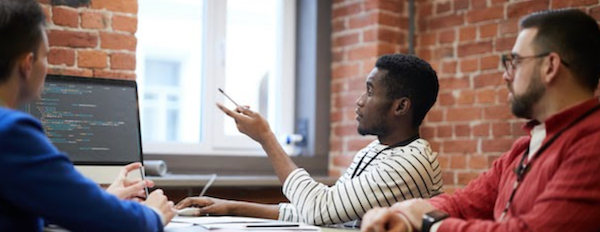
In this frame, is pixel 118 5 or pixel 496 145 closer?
pixel 118 5

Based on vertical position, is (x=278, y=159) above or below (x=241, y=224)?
above

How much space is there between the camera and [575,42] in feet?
4.88

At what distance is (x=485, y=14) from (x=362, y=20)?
1.96 feet

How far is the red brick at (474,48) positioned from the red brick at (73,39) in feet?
5.28

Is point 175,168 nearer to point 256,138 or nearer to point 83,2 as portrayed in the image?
point 83,2

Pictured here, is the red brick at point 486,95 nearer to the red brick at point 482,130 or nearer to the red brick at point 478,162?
the red brick at point 482,130

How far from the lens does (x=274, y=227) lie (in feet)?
5.55

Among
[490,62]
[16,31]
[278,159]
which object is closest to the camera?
[16,31]

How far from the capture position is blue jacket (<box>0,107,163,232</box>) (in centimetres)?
122

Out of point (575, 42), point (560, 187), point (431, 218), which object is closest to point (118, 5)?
point (431, 218)

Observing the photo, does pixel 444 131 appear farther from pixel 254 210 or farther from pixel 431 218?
pixel 431 218

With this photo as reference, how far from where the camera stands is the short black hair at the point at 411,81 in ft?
6.84

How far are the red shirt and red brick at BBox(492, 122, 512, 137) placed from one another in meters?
1.46

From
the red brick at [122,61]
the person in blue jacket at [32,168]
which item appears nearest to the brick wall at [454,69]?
the red brick at [122,61]
